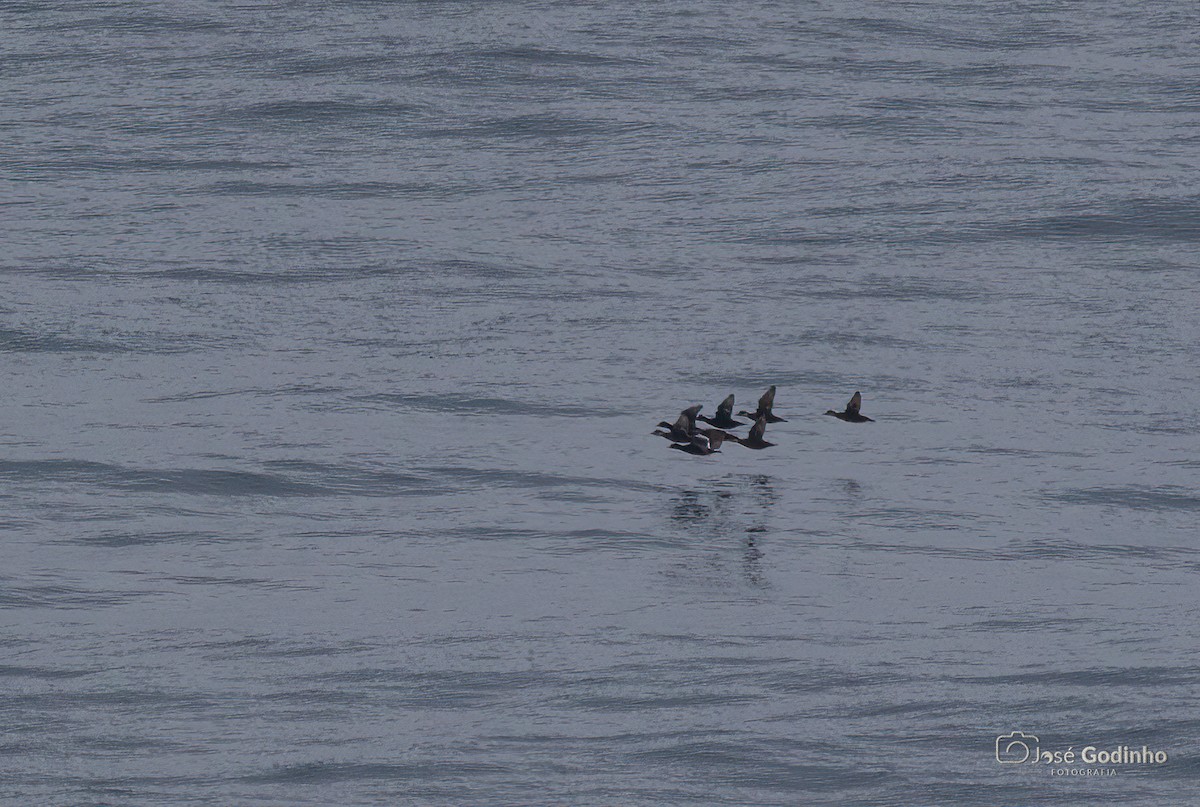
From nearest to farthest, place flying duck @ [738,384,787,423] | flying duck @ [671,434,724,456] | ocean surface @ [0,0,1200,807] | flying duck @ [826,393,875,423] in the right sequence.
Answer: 1. ocean surface @ [0,0,1200,807]
2. flying duck @ [671,434,724,456]
3. flying duck @ [738,384,787,423]
4. flying duck @ [826,393,875,423]

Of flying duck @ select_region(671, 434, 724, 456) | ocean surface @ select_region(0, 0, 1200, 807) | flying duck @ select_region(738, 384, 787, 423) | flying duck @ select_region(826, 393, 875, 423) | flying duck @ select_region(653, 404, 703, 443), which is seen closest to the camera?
ocean surface @ select_region(0, 0, 1200, 807)

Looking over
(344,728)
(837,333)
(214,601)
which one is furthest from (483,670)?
(837,333)

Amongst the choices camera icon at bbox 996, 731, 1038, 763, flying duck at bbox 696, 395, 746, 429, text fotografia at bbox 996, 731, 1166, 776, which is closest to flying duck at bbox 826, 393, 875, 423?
flying duck at bbox 696, 395, 746, 429

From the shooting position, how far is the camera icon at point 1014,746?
66.3 ft

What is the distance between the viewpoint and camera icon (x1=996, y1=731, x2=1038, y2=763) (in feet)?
66.3

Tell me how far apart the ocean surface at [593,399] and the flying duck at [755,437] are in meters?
0.37

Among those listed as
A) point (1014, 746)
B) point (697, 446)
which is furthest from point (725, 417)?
point (1014, 746)

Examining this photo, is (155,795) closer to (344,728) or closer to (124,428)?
(344,728)

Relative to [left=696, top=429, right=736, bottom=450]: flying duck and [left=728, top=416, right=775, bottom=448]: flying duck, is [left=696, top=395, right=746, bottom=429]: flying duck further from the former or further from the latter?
[left=696, top=429, right=736, bottom=450]: flying duck

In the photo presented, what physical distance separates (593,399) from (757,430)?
9.90 feet

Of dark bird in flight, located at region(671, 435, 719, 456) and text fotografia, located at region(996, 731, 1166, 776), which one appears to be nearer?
text fotografia, located at region(996, 731, 1166, 776)

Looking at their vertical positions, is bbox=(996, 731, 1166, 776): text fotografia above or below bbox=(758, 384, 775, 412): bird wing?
below

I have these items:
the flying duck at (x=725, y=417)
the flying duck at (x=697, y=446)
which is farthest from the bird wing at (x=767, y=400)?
the flying duck at (x=697, y=446)

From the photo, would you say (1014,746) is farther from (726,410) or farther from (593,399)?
(593,399)
